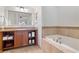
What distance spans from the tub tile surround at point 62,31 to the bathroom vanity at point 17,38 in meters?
0.18

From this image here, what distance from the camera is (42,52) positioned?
5.89 feet

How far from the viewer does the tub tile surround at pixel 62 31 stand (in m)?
1.79

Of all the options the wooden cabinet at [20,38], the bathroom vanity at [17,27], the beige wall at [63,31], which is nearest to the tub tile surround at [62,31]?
the beige wall at [63,31]

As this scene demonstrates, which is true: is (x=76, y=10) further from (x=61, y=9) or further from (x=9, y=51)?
(x=9, y=51)

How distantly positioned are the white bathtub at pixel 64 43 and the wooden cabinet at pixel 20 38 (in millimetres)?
304

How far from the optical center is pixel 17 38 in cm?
179

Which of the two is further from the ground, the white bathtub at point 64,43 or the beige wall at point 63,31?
the beige wall at point 63,31

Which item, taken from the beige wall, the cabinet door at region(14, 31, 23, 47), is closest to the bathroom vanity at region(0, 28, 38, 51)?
the cabinet door at region(14, 31, 23, 47)

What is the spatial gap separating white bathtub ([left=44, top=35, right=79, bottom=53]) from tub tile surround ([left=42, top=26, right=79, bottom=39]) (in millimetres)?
60

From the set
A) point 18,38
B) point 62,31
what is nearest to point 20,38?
point 18,38

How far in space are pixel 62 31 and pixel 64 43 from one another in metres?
0.18

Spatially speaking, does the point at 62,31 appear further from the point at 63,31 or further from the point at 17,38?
the point at 17,38

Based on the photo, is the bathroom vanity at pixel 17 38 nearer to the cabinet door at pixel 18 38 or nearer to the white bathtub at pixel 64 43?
the cabinet door at pixel 18 38
